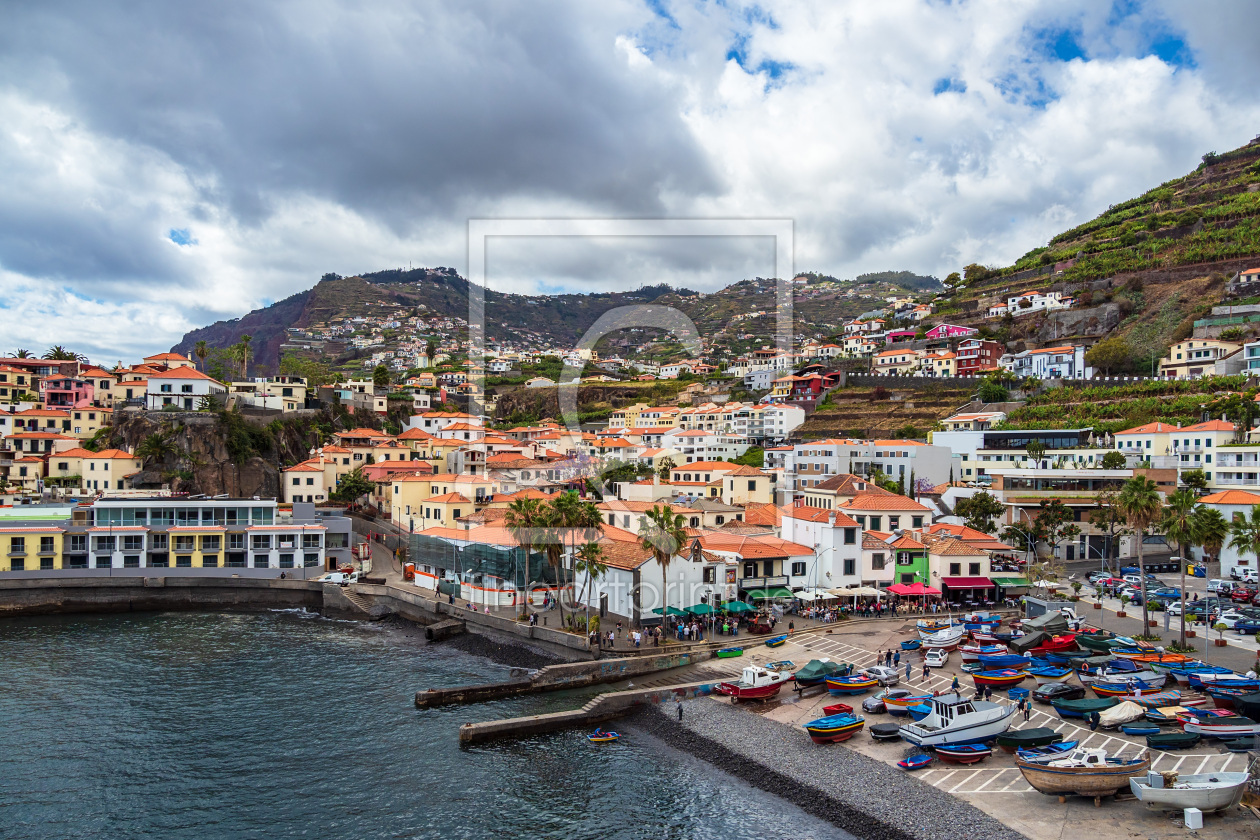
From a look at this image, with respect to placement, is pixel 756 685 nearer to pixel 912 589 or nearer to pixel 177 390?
pixel 912 589

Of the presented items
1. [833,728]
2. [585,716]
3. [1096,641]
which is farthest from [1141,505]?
[585,716]

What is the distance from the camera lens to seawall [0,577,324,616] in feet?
148

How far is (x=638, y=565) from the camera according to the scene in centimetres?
3578

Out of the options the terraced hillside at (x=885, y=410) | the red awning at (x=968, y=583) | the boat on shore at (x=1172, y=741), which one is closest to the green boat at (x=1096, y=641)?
the red awning at (x=968, y=583)

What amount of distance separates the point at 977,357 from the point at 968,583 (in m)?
64.5

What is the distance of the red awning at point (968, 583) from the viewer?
129 feet

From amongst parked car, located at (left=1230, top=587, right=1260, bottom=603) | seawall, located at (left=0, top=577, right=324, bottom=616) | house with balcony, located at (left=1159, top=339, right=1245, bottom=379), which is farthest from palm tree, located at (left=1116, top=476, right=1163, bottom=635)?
house with balcony, located at (left=1159, top=339, right=1245, bottom=379)

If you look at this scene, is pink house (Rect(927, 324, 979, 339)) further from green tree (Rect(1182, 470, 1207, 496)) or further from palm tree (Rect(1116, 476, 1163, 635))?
palm tree (Rect(1116, 476, 1163, 635))

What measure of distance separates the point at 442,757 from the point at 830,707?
13.0m

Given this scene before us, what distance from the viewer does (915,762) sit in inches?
840

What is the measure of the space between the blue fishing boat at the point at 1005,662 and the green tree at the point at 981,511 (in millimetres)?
22105

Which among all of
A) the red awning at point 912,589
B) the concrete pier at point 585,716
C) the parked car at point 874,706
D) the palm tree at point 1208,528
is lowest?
the concrete pier at point 585,716

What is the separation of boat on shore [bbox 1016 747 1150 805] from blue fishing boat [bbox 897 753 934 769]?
2.77 m

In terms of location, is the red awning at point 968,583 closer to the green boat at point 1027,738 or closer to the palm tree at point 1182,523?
the palm tree at point 1182,523
